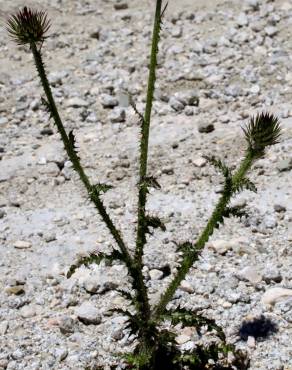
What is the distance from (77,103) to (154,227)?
4.46 meters

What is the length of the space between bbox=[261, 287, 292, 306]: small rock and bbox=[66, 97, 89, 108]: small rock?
154 inches

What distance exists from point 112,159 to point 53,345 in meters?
2.70

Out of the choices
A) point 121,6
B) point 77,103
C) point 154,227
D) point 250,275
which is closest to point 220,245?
point 250,275

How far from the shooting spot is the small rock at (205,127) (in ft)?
24.0

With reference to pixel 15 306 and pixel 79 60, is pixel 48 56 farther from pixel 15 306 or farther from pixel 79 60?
pixel 15 306

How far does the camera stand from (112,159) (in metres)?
7.15

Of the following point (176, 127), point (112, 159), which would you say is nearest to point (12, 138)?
point (112, 159)

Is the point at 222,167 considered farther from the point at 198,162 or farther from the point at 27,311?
the point at 198,162

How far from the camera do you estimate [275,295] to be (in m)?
5.03

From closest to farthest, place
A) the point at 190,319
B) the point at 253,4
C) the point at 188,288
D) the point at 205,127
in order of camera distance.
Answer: the point at 190,319 < the point at 188,288 < the point at 205,127 < the point at 253,4

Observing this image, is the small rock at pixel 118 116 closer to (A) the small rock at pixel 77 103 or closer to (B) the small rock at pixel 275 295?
(A) the small rock at pixel 77 103

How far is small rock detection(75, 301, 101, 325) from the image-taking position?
5031 mm

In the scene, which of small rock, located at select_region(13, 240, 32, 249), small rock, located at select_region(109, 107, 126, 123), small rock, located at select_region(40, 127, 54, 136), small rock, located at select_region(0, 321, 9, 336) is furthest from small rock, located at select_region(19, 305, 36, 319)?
small rock, located at select_region(109, 107, 126, 123)

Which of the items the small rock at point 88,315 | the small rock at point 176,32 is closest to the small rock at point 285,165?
the small rock at point 88,315
